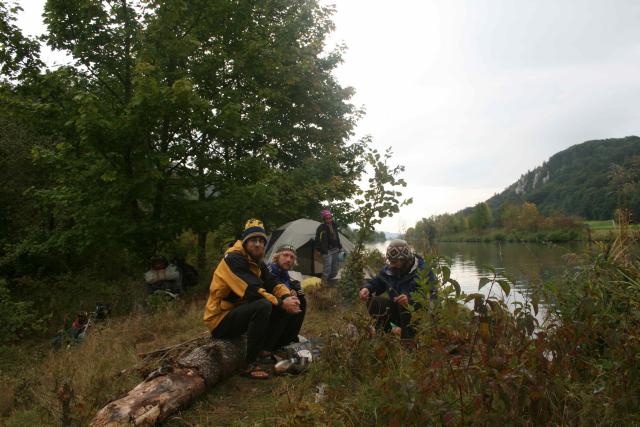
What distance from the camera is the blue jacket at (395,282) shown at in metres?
4.69

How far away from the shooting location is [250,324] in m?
3.99

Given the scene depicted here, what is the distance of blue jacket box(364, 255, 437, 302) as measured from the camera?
4688 mm

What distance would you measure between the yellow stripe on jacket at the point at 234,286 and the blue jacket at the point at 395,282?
3.70 ft

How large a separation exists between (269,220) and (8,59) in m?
7.89

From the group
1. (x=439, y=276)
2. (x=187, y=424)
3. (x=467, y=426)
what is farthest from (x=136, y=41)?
(x=467, y=426)

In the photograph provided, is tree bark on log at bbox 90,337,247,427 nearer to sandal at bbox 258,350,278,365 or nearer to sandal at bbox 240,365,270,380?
sandal at bbox 240,365,270,380

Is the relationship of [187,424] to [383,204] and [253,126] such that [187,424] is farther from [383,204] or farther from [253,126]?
[253,126]

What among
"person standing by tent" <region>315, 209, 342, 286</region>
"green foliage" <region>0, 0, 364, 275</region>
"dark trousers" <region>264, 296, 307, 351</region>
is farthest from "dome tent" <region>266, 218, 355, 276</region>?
"dark trousers" <region>264, 296, 307, 351</region>

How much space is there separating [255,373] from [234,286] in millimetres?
827

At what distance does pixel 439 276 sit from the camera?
234 centimetres

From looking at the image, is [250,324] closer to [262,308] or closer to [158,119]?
[262,308]

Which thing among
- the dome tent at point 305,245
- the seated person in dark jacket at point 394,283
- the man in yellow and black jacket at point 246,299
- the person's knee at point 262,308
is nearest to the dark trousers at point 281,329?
the man in yellow and black jacket at point 246,299

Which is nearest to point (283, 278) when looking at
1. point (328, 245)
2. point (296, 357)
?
point (296, 357)

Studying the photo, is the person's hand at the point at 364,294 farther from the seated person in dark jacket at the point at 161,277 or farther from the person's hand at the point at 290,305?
the seated person in dark jacket at the point at 161,277
